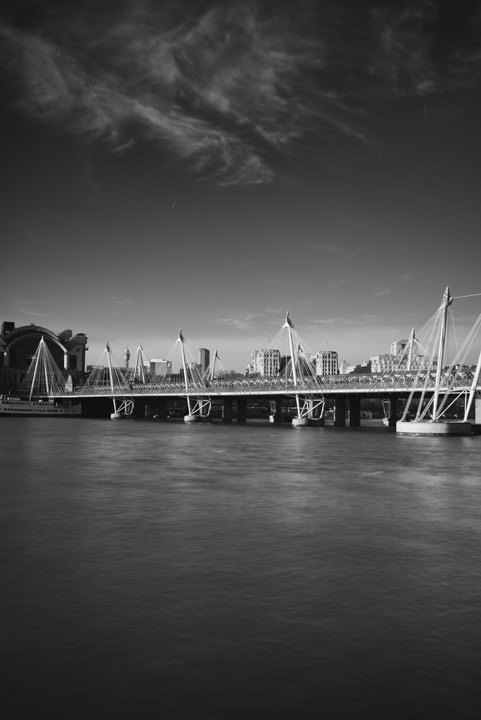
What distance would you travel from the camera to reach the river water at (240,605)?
9.02m

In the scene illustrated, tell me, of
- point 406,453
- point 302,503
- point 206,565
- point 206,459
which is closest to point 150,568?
point 206,565

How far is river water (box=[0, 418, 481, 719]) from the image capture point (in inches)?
355

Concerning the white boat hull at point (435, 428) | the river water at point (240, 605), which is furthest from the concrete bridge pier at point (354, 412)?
the river water at point (240, 605)

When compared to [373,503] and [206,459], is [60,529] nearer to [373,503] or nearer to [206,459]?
[373,503]

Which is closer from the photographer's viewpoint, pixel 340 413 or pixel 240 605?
pixel 240 605

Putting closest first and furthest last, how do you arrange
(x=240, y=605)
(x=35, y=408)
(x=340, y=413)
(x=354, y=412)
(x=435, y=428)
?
1. (x=240, y=605)
2. (x=435, y=428)
3. (x=340, y=413)
4. (x=354, y=412)
5. (x=35, y=408)

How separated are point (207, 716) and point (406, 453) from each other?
51178 millimetres

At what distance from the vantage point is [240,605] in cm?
1291

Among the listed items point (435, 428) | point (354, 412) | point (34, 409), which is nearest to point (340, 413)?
point (354, 412)

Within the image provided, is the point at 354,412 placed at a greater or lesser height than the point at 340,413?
greater

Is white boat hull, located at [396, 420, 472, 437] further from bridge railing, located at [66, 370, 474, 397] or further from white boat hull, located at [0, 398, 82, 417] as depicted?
white boat hull, located at [0, 398, 82, 417]

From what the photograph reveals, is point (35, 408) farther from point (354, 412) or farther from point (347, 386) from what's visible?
point (347, 386)

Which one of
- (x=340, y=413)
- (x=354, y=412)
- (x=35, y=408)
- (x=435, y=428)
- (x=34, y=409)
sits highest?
(x=35, y=408)

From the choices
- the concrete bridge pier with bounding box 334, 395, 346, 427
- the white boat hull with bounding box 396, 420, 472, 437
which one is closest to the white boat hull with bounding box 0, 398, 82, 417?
the concrete bridge pier with bounding box 334, 395, 346, 427
